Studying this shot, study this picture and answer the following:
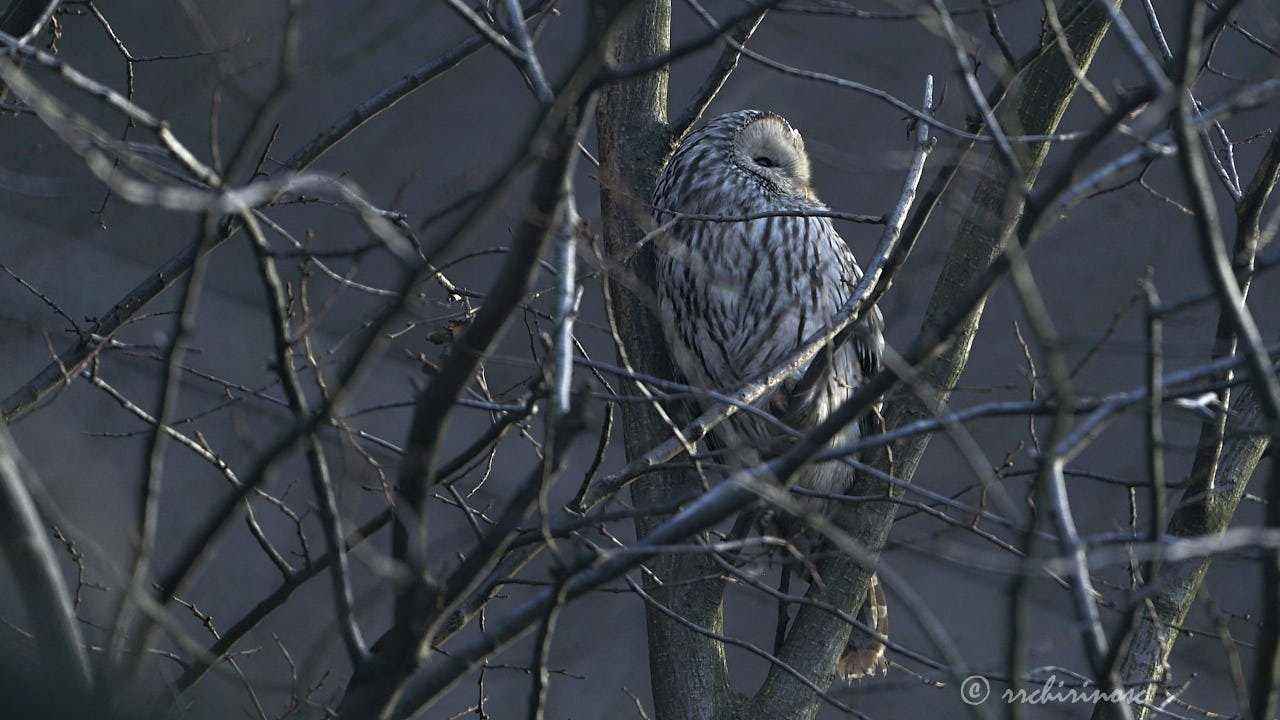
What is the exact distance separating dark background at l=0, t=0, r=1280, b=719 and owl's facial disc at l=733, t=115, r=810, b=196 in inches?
58.4

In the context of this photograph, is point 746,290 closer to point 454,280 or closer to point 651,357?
point 651,357

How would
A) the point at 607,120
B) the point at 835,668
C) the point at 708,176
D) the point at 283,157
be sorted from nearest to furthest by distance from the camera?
the point at 835,668, the point at 607,120, the point at 708,176, the point at 283,157

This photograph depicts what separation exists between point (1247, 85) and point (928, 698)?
4.31m

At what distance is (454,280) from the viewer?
4.89 m

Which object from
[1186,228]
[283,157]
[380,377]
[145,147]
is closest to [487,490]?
[380,377]

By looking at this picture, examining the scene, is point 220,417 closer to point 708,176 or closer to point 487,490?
point 487,490

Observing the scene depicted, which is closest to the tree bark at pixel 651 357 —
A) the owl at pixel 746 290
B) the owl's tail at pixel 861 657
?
the owl at pixel 746 290

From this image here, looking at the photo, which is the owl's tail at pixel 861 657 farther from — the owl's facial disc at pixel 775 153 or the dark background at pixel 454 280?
the dark background at pixel 454 280

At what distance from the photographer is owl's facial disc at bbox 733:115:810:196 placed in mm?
3064

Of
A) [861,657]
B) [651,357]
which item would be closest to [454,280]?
[651,357]

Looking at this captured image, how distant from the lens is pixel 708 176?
9.67 ft

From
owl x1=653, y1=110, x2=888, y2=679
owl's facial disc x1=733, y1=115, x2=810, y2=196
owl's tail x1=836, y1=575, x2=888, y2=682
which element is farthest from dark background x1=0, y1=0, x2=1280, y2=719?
owl's tail x1=836, y1=575, x2=888, y2=682

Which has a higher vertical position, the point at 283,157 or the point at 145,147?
the point at 283,157

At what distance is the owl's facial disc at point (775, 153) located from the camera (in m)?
3.06
